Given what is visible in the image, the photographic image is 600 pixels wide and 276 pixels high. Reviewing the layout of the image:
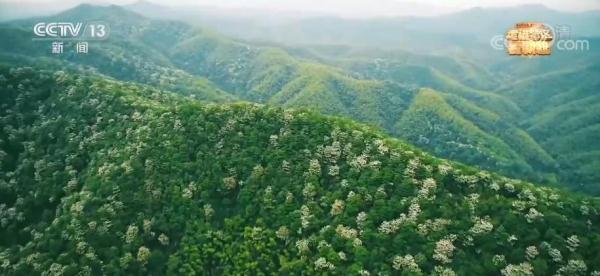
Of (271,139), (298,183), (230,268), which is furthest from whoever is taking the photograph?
(271,139)

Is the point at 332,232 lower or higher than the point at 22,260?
higher

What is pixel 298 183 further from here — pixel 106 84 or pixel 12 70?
pixel 12 70

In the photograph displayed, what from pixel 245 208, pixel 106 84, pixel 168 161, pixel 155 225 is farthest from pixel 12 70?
pixel 245 208

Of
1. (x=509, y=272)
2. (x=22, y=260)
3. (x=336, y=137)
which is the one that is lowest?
(x=22, y=260)

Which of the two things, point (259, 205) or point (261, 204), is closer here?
point (261, 204)

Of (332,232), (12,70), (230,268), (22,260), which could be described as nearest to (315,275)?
(332,232)

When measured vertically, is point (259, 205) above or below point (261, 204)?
below

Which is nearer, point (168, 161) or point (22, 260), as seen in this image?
point (22, 260)

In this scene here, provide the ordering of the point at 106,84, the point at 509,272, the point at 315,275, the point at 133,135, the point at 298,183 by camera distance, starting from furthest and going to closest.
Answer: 1. the point at 106,84
2. the point at 133,135
3. the point at 298,183
4. the point at 315,275
5. the point at 509,272
